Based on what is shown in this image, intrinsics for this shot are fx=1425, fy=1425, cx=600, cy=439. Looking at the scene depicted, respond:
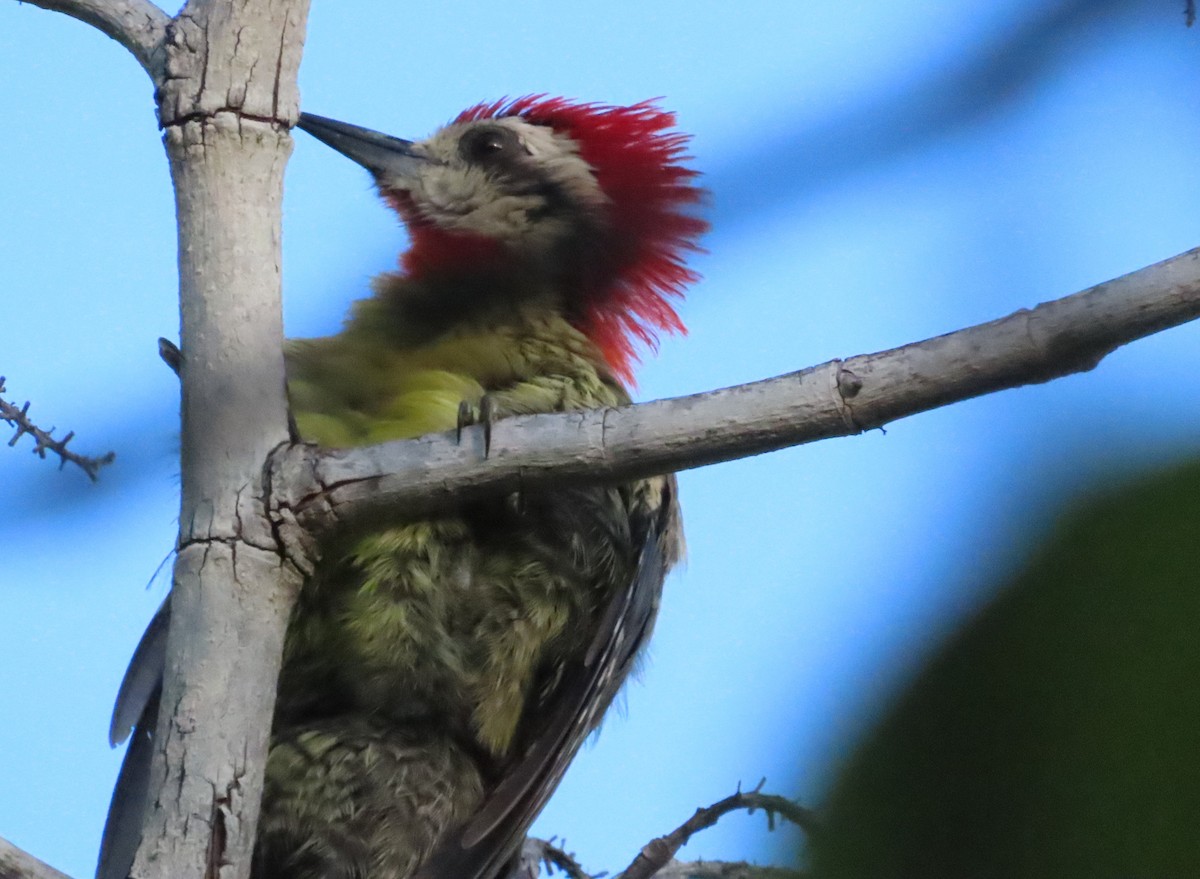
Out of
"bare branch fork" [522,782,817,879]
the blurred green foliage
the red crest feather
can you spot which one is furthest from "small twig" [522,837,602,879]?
the blurred green foliage

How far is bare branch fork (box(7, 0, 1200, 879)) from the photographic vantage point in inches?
88.9

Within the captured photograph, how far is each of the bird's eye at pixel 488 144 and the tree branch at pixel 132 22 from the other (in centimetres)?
163

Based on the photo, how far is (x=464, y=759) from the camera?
344cm

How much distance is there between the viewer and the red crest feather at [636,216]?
414 centimetres

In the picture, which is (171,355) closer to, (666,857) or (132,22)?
(132,22)

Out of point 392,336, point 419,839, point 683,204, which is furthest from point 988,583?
point 683,204

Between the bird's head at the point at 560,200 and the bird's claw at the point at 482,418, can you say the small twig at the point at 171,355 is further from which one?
the bird's head at the point at 560,200

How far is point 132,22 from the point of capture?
2.89 metres

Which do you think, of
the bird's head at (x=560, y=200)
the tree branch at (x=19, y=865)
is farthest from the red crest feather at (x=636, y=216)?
the tree branch at (x=19, y=865)

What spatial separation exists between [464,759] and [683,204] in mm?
1766

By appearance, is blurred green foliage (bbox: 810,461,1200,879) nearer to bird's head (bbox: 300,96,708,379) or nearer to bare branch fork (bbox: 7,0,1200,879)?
bare branch fork (bbox: 7,0,1200,879)

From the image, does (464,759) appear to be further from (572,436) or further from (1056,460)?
(1056,460)

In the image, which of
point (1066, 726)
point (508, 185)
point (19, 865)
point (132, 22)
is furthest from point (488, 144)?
point (1066, 726)

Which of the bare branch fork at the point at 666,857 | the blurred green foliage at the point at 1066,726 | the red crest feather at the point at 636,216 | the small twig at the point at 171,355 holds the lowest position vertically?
the blurred green foliage at the point at 1066,726
